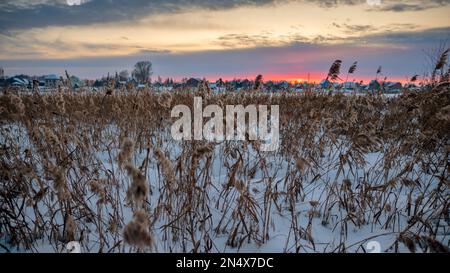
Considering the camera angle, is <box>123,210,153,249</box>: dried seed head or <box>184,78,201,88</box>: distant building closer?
<box>123,210,153,249</box>: dried seed head

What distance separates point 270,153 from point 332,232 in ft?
6.60

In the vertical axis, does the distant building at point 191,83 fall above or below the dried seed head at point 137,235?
above

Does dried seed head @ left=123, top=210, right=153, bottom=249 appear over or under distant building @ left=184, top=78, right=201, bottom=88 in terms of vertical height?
under

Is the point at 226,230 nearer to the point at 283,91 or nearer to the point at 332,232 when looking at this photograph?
the point at 332,232

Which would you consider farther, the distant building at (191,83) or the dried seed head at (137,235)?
the distant building at (191,83)

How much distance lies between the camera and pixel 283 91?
7.59m

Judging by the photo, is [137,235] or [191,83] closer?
[137,235]
